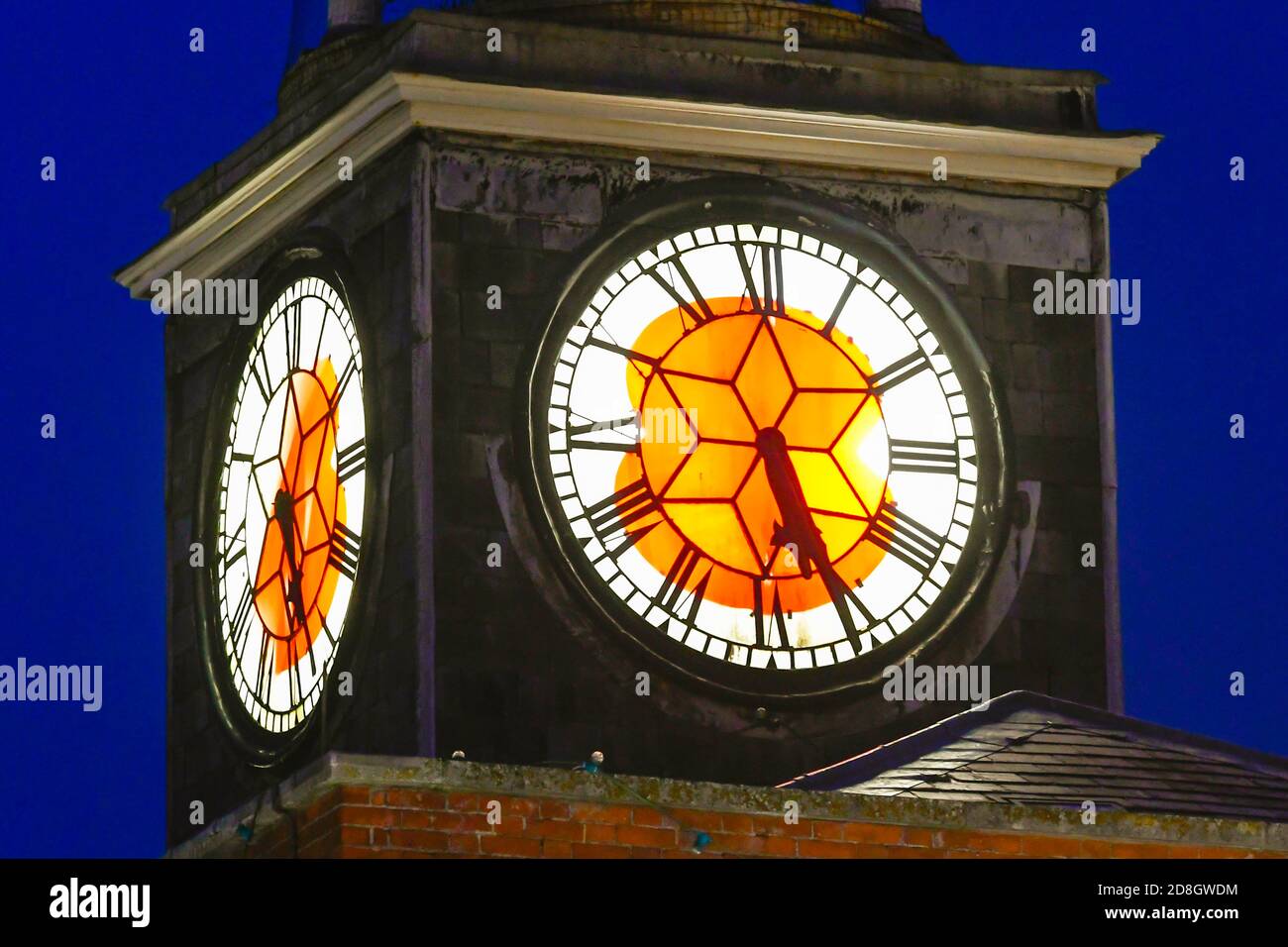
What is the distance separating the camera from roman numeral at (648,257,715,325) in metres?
32.1

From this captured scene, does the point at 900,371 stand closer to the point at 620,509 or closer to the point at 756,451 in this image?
the point at 756,451

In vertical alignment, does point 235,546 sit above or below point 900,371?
below

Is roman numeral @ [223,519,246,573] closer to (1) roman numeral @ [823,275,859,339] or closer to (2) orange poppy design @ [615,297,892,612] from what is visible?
(2) orange poppy design @ [615,297,892,612]

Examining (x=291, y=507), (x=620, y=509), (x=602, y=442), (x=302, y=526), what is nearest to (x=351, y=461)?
(x=302, y=526)

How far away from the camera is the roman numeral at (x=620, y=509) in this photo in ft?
104

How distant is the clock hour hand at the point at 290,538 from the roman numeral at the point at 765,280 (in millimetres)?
3210

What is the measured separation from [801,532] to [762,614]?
572 millimetres

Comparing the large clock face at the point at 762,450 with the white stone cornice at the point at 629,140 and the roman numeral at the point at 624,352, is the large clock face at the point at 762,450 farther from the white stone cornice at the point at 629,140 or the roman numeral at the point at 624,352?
the white stone cornice at the point at 629,140

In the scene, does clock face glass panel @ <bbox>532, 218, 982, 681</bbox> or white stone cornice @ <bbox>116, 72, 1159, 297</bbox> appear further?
white stone cornice @ <bbox>116, 72, 1159, 297</bbox>

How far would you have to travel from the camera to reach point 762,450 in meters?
32.0

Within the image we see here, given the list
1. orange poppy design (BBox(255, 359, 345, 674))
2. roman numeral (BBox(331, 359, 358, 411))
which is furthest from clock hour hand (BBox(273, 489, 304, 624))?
roman numeral (BBox(331, 359, 358, 411))

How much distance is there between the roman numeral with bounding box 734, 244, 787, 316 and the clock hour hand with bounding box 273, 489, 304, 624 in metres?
3.21

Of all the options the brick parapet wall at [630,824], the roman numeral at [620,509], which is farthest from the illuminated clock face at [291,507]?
the brick parapet wall at [630,824]
